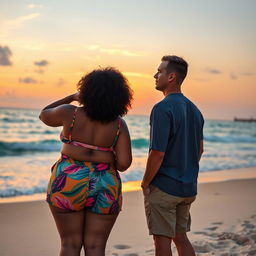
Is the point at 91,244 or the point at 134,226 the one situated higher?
the point at 91,244

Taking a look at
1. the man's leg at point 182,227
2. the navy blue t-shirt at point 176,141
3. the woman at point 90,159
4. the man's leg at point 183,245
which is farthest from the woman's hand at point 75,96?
the man's leg at point 183,245

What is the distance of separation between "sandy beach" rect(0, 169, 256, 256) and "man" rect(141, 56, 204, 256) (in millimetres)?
1594

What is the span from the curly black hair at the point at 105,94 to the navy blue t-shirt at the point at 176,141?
0.97 feet

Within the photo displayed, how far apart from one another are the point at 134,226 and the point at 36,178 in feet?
13.7

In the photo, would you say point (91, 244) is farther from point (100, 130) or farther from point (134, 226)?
point (134, 226)

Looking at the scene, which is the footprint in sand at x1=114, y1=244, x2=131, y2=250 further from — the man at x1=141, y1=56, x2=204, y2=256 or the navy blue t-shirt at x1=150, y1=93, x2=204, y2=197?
the navy blue t-shirt at x1=150, y1=93, x2=204, y2=197

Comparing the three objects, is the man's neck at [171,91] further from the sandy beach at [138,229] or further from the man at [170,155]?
the sandy beach at [138,229]

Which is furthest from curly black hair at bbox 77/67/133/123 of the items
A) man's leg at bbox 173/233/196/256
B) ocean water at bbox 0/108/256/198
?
ocean water at bbox 0/108/256/198

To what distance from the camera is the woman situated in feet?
8.94

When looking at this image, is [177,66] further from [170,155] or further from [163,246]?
[163,246]

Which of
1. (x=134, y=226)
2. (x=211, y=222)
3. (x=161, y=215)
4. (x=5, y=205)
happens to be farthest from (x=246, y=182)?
(x=161, y=215)

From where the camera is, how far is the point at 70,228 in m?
2.80

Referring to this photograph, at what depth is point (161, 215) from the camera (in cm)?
304

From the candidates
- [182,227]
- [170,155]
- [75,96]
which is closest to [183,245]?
[182,227]
